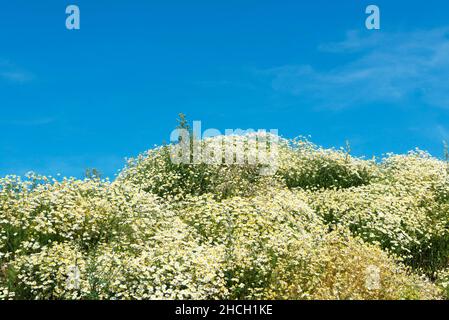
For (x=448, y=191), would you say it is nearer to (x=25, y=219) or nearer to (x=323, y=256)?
(x=323, y=256)

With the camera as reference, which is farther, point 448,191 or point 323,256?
point 448,191

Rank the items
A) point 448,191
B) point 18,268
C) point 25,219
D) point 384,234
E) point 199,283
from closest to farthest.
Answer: point 199,283 → point 18,268 → point 25,219 → point 384,234 → point 448,191

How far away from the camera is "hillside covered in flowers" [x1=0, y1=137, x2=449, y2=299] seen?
35.6ft

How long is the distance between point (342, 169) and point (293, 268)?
12.2 metres

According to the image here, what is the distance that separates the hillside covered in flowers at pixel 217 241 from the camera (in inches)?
428

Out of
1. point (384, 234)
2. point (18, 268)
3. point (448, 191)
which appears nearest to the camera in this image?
point (18, 268)

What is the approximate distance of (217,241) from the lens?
43.9 feet
